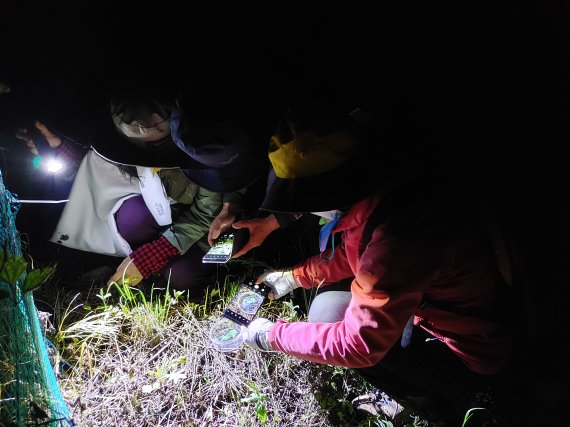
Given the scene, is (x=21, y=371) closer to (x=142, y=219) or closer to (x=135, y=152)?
(x=135, y=152)

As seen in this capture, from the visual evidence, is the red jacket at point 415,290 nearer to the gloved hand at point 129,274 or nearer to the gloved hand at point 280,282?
the gloved hand at point 280,282

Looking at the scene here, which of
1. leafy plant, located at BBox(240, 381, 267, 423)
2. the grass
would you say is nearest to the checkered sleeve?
the grass

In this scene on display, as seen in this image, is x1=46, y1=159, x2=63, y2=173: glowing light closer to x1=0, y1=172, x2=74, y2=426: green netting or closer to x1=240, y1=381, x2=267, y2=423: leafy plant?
x1=0, y1=172, x2=74, y2=426: green netting

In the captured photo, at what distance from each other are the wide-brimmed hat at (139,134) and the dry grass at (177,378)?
2.61ft

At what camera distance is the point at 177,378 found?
6.33ft

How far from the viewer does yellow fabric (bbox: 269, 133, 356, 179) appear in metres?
1.36

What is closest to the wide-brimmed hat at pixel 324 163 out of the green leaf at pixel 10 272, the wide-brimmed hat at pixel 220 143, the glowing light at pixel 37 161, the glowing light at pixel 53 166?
the wide-brimmed hat at pixel 220 143

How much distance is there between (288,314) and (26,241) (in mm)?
1766

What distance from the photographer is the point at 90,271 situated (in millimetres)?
2549

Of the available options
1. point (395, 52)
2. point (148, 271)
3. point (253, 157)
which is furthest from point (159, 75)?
point (395, 52)

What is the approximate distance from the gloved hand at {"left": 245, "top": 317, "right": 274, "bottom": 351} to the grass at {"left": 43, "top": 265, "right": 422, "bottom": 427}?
128 millimetres

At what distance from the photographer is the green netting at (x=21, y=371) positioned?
1.05 m

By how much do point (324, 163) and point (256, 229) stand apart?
115cm

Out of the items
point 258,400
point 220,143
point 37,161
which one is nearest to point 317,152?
point 220,143
